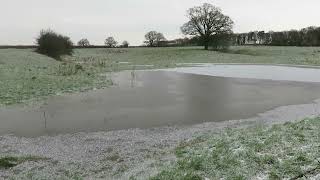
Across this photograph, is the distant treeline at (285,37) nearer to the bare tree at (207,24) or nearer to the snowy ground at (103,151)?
the bare tree at (207,24)

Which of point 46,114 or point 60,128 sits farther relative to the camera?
point 46,114

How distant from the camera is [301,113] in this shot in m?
13.9

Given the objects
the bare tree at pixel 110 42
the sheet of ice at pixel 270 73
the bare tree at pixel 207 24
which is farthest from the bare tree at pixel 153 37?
the sheet of ice at pixel 270 73

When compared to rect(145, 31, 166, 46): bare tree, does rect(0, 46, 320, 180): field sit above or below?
below

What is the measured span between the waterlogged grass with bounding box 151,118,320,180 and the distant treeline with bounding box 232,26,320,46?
88.2m

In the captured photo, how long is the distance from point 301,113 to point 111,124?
6.27 meters

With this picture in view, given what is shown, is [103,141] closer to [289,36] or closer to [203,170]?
[203,170]

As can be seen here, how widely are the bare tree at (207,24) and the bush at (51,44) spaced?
25.2 meters

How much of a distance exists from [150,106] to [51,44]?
37.2m

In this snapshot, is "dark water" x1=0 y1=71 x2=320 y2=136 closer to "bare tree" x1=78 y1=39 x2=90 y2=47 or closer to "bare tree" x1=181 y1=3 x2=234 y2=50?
"bare tree" x1=181 y1=3 x2=234 y2=50

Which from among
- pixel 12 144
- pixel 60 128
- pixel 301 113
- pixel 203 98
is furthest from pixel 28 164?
pixel 203 98

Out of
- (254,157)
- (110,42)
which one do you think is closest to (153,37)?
(110,42)

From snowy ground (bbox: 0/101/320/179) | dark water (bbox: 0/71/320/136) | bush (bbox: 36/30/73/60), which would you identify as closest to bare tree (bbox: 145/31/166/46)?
bush (bbox: 36/30/73/60)

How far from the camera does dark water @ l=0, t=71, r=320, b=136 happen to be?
12.9m
